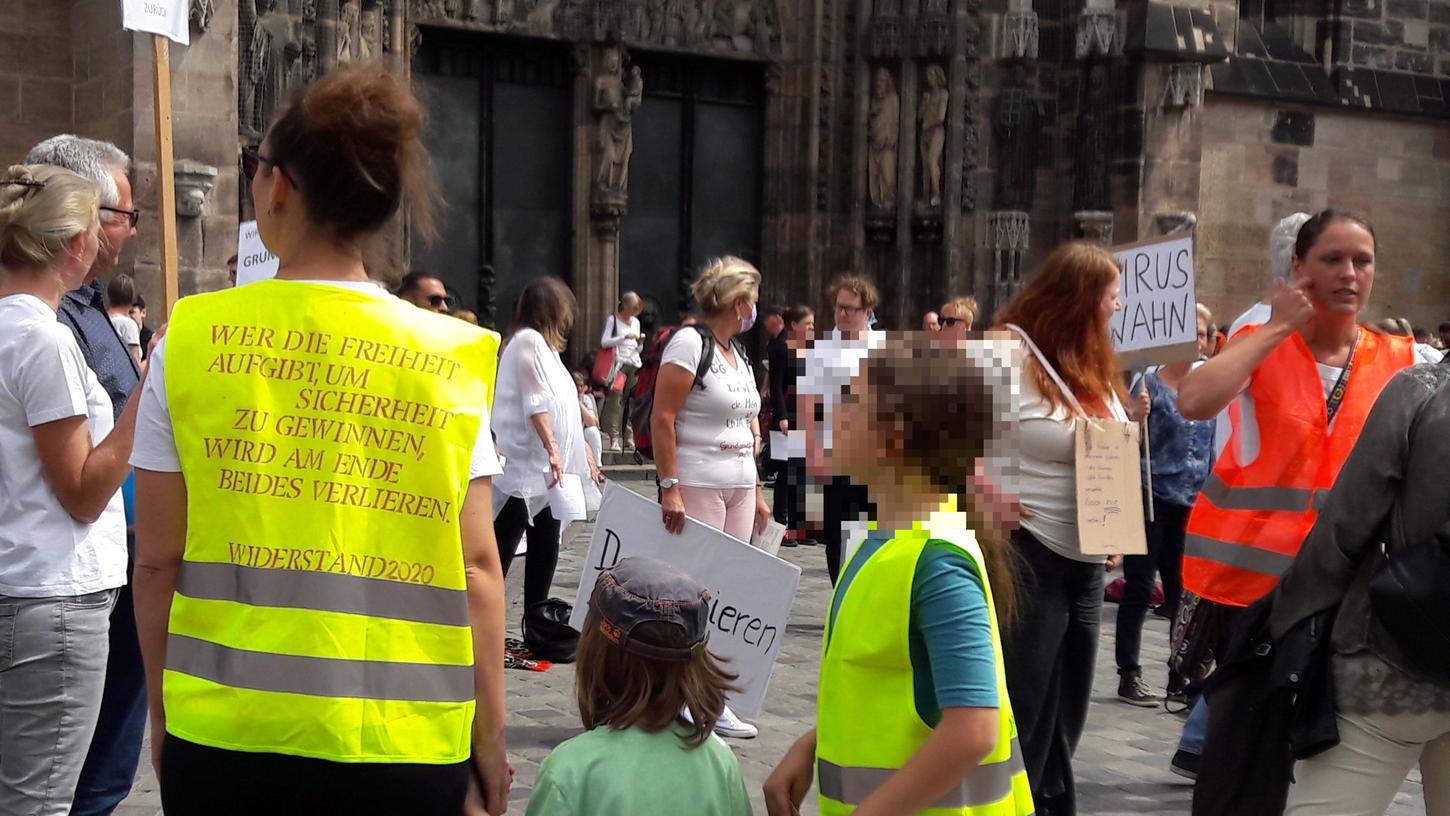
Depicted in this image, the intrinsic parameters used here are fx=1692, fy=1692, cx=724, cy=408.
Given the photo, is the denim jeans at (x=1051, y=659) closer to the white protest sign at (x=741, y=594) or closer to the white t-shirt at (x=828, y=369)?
the white t-shirt at (x=828, y=369)

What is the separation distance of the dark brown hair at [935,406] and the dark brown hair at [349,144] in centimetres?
75

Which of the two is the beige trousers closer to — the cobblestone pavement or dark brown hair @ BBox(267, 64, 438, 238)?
dark brown hair @ BBox(267, 64, 438, 238)

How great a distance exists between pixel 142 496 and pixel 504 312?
47.9ft

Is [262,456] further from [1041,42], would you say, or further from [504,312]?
[1041,42]

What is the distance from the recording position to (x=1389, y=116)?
2073cm

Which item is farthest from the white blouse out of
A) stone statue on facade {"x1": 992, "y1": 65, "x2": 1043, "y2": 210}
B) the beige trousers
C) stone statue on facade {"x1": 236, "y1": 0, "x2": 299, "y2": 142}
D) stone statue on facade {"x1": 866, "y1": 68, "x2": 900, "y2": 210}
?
stone statue on facade {"x1": 992, "y1": 65, "x2": 1043, "y2": 210}

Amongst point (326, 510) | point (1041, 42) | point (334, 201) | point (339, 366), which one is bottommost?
point (326, 510)

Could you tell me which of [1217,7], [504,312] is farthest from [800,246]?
[1217,7]

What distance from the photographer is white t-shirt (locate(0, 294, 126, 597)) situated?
11.2 feet

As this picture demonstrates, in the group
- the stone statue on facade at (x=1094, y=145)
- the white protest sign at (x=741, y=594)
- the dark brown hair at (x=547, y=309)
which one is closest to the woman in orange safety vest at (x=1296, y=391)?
the white protest sign at (x=741, y=594)

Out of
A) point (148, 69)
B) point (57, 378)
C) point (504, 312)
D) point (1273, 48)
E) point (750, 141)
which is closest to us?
point (57, 378)

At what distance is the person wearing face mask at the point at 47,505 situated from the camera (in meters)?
3.44

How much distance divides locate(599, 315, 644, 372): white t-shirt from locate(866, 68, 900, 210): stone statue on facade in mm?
3275

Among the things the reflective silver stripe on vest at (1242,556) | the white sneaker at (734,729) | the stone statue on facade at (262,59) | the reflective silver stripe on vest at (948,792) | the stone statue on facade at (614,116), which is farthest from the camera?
the stone statue on facade at (614,116)
